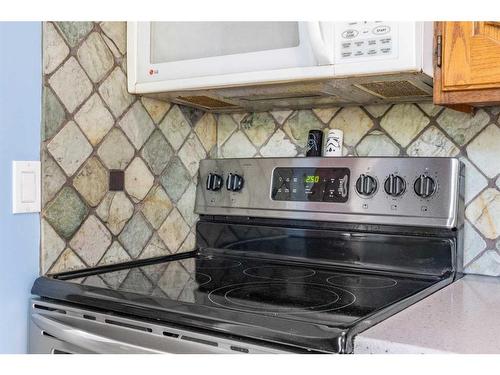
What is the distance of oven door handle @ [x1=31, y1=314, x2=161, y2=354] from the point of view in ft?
3.39

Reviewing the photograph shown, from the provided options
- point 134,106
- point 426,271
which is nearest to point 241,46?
point 134,106

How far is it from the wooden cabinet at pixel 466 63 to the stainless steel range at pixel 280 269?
0.23 m

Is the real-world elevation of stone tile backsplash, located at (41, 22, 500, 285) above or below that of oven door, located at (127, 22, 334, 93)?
below

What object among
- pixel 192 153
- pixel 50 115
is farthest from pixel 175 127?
pixel 50 115

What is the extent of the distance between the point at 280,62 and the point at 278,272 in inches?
21.1

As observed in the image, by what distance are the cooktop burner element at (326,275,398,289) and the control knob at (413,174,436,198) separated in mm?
224

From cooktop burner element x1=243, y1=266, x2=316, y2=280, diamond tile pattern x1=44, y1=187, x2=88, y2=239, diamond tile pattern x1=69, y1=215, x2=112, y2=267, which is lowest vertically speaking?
cooktop burner element x1=243, y1=266, x2=316, y2=280

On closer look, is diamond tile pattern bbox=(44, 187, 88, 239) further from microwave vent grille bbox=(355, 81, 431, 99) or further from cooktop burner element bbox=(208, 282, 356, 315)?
microwave vent grille bbox=(355, 81, 431, 99)

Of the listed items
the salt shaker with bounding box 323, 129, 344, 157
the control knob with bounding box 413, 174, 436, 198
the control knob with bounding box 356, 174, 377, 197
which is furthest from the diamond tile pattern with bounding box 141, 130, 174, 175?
the control knob with bounding box 413, 174, 436, 198

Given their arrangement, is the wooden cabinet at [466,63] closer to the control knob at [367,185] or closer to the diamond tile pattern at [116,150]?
the control knob at [367,185]

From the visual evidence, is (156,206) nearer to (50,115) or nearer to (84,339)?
(50,115)

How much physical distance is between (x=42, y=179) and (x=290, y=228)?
677 mm

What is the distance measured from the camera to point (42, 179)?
4.05 feet
